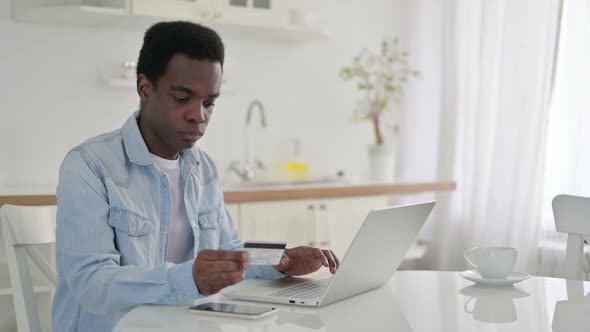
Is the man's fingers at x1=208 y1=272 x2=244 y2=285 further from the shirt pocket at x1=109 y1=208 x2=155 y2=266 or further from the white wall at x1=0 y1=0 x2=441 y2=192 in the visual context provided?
the white wall at x1=0 y1=0 x2=441 y2=192

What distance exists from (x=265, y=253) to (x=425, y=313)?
297mm

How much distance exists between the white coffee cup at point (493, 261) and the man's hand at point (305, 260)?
0.29m

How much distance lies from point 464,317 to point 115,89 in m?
2.52

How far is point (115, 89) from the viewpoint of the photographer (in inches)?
139

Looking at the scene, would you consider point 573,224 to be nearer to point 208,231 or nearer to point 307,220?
point 208,231

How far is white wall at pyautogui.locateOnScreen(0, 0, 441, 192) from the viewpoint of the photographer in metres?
3.31

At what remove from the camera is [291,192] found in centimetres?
328

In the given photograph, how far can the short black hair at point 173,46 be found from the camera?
1.66m

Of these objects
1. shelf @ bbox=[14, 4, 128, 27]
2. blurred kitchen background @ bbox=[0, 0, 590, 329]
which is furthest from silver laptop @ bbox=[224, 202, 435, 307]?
shelf @ bbox=[14, 4, 128, 27]

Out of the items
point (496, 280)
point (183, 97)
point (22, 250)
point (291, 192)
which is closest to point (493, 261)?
point (496, 280)

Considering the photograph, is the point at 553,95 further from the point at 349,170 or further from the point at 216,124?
the point at 216,124

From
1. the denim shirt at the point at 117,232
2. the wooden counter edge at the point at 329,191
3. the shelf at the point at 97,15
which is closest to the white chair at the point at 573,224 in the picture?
the denim shirt at the point at 117,232

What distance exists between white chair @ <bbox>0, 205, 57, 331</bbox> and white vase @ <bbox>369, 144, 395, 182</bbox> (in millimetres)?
2539

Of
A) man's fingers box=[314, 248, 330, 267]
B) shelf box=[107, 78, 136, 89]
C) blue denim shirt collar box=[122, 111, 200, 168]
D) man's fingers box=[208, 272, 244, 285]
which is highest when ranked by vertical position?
blue denim shirt collar box=[122, 111, 200, 168]
